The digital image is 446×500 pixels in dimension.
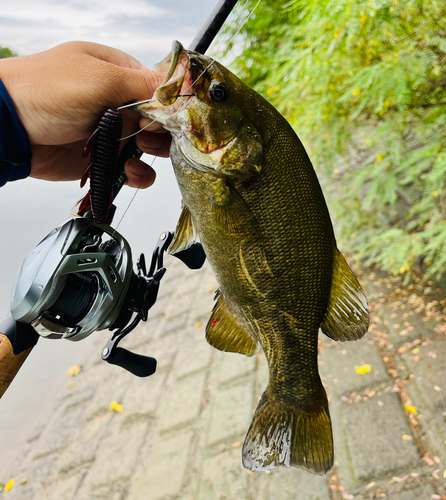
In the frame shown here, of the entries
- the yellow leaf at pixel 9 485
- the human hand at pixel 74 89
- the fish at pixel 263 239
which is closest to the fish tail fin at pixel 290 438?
the fish at pixel 263 239

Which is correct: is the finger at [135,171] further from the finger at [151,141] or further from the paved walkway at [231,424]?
the paved walkway at [231,424]

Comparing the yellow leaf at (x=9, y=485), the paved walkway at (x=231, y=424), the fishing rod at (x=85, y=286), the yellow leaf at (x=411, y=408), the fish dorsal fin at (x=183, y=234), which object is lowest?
the yellow leaf at (x=9, y=485)

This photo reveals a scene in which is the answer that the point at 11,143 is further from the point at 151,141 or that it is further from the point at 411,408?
the point at 411,408

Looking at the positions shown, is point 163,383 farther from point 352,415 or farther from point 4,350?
point 4,350

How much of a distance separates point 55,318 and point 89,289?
0.13m

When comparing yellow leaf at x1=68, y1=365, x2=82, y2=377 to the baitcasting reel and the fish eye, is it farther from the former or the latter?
the fish eye

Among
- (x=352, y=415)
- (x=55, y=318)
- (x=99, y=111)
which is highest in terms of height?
(x=99, y=111)

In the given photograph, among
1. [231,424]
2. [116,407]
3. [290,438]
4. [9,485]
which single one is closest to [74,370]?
[116,407]

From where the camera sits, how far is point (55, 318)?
125 cm

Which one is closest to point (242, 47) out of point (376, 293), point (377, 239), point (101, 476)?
point (377, 239)

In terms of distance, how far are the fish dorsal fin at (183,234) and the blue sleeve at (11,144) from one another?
2.12ft

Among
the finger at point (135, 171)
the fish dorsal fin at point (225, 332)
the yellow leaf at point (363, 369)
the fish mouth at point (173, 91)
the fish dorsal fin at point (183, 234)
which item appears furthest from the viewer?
the yellow leaf at point (363, 369)

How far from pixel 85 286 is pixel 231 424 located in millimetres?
1984

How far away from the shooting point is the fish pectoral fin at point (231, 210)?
1151 mm
